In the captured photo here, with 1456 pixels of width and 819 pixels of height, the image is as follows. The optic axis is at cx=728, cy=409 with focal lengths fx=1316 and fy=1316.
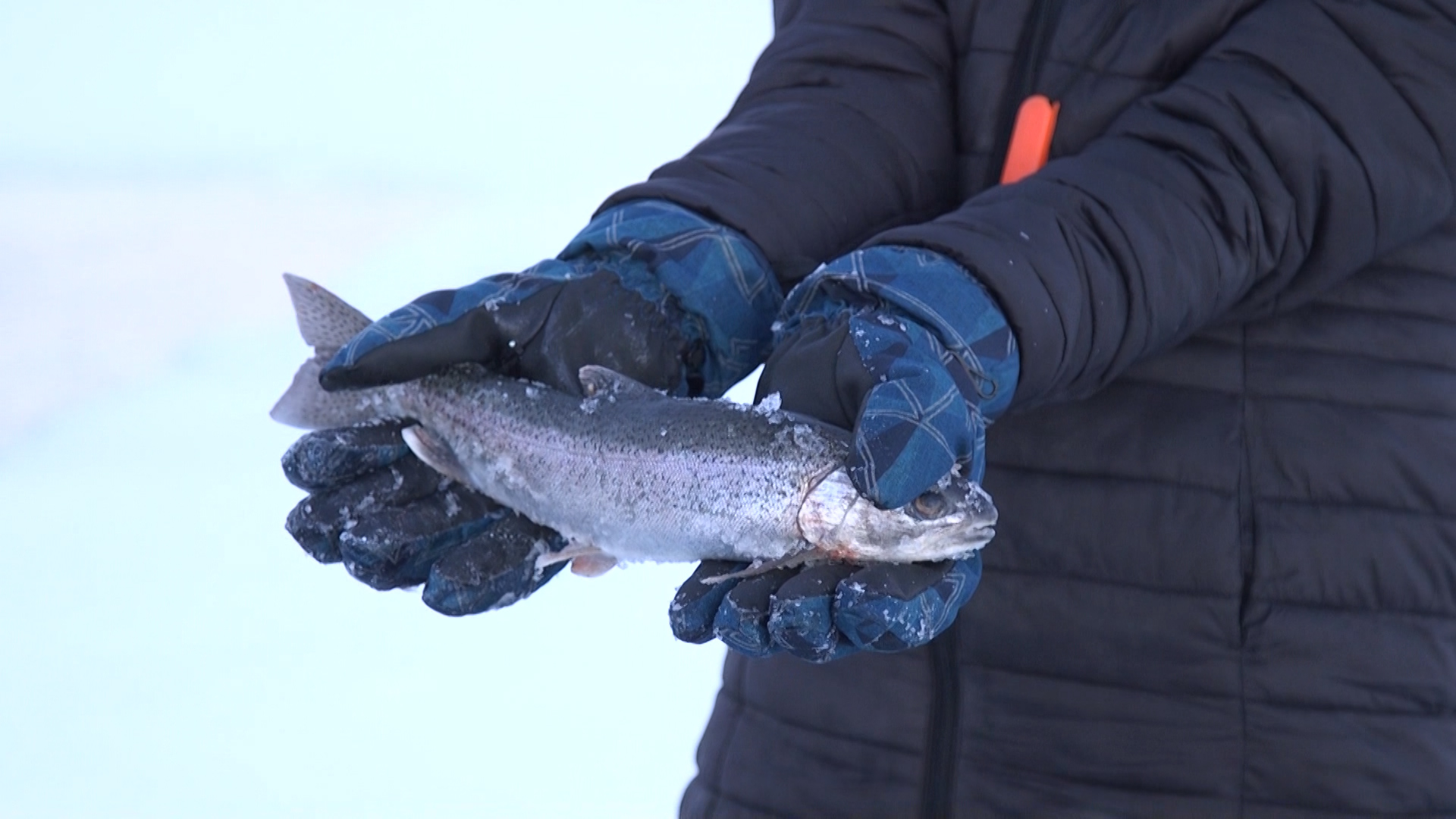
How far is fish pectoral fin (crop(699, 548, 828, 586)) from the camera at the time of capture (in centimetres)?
127

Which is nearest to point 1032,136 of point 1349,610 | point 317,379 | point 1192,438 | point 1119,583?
point 1192,438

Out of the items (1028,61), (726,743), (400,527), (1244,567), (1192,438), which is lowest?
(726,743)

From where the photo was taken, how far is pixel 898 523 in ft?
4.04

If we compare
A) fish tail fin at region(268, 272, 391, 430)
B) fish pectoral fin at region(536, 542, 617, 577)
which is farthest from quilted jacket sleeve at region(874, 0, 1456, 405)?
fish tail fin at region(268, 272, 391, 430)

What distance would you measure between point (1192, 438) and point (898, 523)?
0.33m

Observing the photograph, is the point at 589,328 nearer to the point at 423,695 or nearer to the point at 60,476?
the point at 423,695

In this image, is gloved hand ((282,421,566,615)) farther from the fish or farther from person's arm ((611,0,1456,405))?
person's arm ((611,0,1456,405))

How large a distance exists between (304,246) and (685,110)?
1.01m

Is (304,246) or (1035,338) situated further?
(304,246)

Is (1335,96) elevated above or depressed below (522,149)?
above

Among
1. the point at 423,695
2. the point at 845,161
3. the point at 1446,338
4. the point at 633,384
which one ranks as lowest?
the point at 423,695

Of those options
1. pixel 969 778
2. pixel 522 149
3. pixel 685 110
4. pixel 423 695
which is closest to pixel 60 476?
pixel 423 695

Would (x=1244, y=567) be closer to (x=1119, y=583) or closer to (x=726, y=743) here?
(x=1119, y=583)

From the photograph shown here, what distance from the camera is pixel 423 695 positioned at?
253 cm
